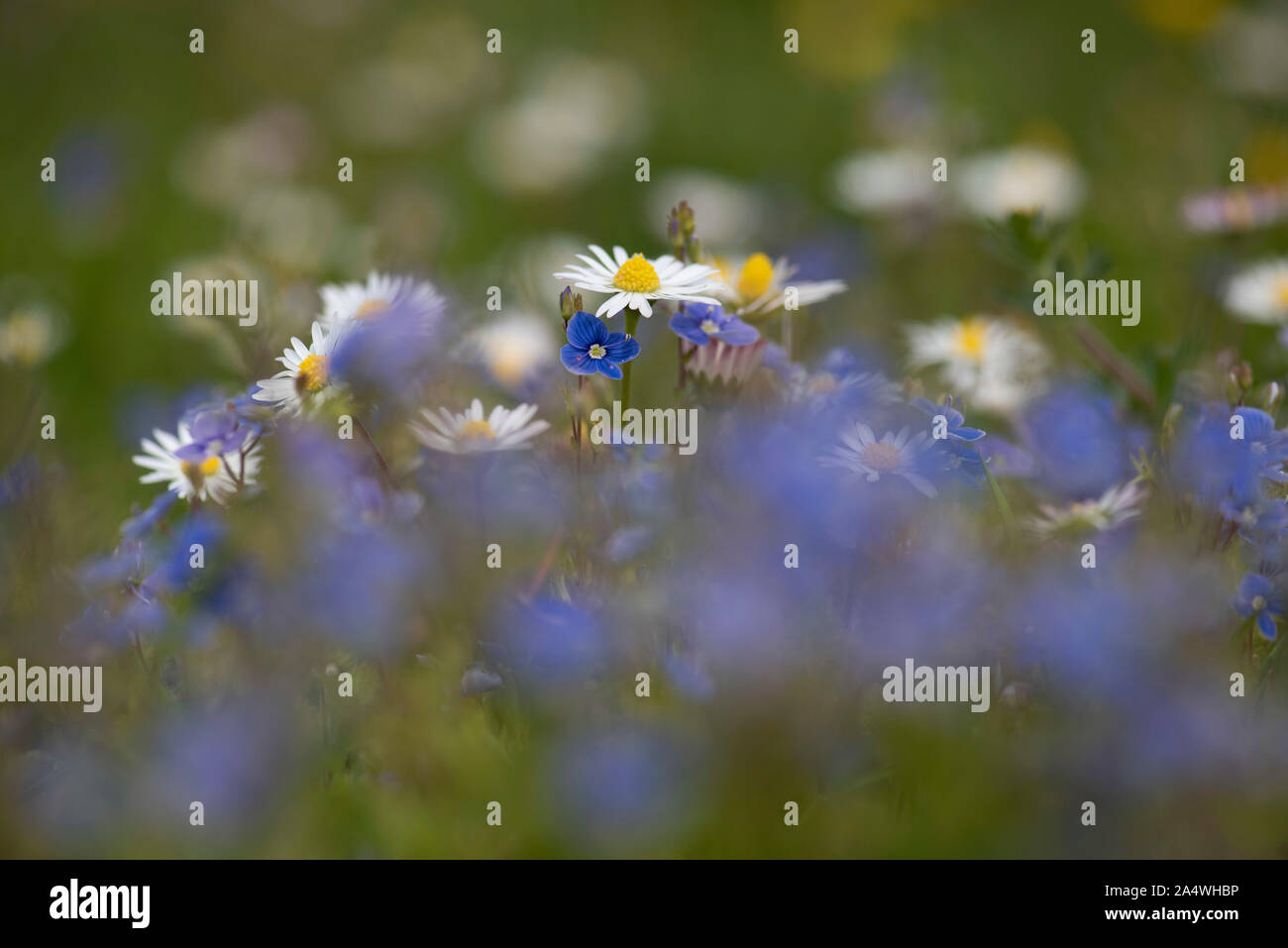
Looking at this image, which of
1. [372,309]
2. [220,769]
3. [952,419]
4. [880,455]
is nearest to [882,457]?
[880,455]

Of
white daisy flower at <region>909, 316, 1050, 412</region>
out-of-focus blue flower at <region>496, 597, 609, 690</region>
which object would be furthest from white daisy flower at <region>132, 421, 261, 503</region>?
white daisy flower at <region>909, 316, 1050, 412</region>

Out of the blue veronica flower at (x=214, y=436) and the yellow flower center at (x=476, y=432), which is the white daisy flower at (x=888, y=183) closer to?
the yellow flower center at (x=476, y=432)

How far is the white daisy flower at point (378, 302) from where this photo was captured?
179cm

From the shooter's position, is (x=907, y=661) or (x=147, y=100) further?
(x=147, y=100)

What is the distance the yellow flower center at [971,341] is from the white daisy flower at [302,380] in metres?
1.13

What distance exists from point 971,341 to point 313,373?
3.92 feet

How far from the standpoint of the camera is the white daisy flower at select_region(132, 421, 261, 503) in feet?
5.58

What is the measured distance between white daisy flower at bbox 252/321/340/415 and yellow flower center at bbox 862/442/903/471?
26.6 inches

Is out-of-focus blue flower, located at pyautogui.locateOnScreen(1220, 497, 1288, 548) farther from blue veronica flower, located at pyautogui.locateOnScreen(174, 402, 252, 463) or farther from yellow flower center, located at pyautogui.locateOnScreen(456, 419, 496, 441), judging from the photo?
blue veronica flower, located at pyautogui.locateOnScreen(174, 402, 252, 463)

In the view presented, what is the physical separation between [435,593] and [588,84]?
3.48 m

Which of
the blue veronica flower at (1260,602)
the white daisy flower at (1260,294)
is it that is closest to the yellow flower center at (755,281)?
the blue veronica flower at (1260,602)
